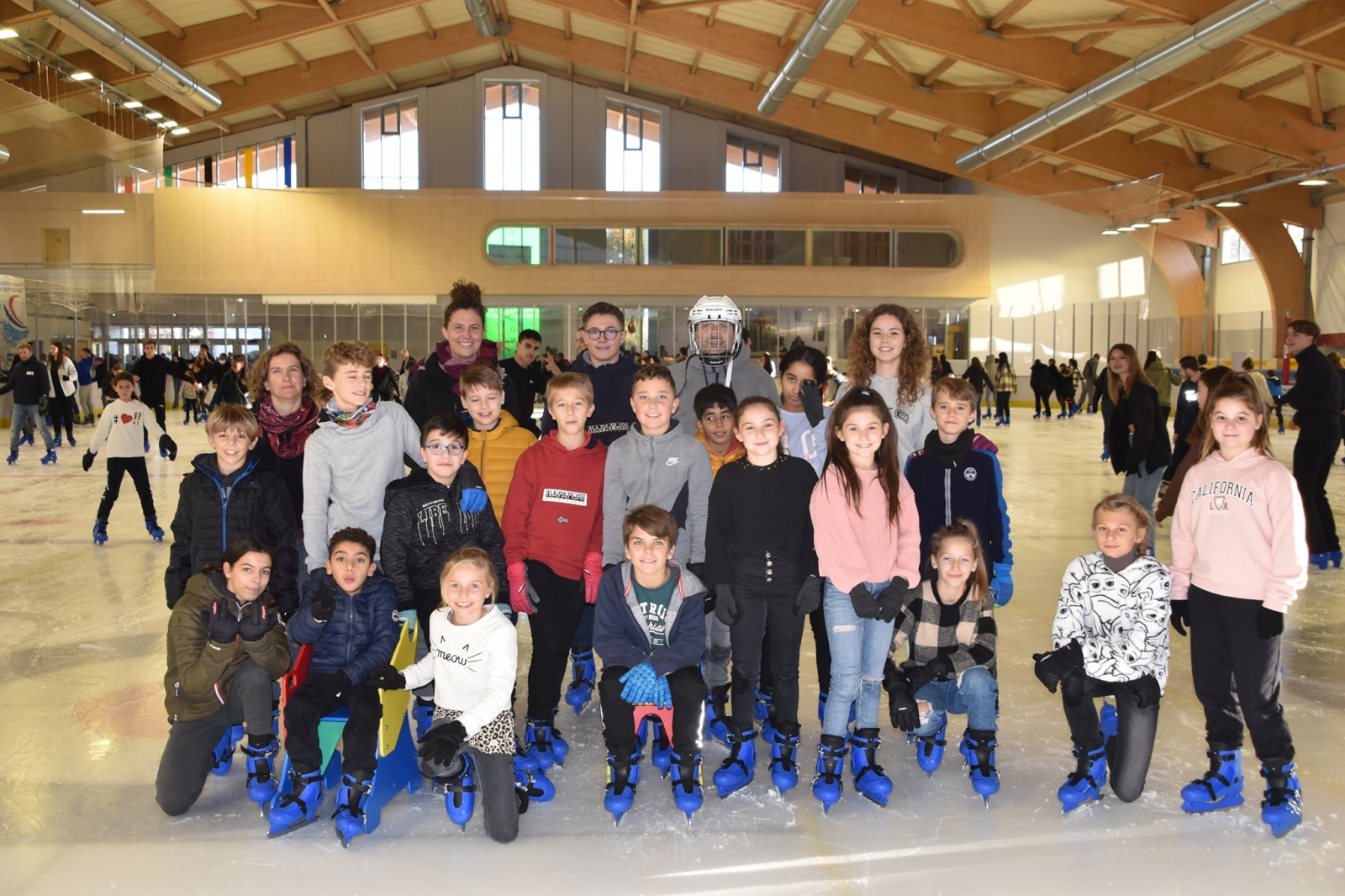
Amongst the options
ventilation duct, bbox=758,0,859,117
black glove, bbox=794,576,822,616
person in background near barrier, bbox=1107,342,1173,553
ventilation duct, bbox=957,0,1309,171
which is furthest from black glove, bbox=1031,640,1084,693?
ventilation duct, bbox=758,0,859,117

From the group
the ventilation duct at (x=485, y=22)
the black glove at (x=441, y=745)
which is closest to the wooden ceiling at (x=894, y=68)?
the ventilation duct at (x=485, y=22)

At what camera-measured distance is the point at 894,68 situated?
17438 mm

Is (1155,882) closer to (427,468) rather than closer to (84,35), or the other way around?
(427,468)

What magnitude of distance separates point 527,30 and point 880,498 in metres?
Answer: 21.1

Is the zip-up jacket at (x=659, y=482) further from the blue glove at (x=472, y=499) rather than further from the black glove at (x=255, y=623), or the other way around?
the black glove at (x=255, y=623)

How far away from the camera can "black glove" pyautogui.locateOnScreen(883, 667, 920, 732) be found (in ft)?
9.35

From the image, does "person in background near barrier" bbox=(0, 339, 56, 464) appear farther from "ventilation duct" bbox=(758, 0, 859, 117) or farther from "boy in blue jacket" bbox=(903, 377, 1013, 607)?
"boy in blue jacket" bbox=(903, 377, 1013, 607)

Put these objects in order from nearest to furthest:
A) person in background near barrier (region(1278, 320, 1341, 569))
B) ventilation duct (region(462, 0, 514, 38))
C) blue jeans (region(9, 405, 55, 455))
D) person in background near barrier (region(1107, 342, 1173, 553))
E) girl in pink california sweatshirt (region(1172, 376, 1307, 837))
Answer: girl in pink california sweatshirt (region(1172, 376, 1307, 837)), person in background near barrier (region(1278, 320, 1341, 569)), person in background near barrier (region(1107, 342, 1173, 553)), blue jeans (region(9, 405, 55, 455)), ventilation duct (region(462, 0, 514, 38))

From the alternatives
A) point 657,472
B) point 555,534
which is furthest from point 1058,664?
point 555,534

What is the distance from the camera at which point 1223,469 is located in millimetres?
2818

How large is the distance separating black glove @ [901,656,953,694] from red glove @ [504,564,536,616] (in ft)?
3.84

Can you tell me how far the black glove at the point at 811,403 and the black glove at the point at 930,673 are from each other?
3.70 feet

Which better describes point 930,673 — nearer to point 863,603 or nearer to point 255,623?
point 863,603

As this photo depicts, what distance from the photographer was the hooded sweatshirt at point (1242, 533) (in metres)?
2.64
